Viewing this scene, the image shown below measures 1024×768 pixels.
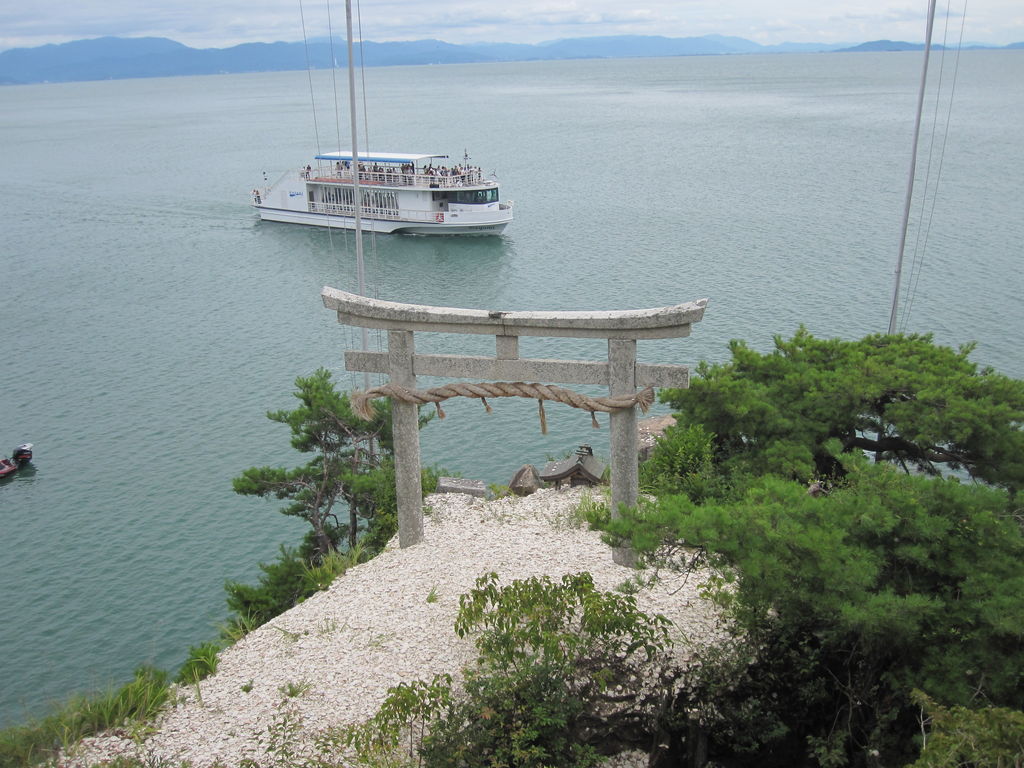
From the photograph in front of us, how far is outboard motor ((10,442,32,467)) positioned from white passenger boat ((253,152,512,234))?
21.6 meters

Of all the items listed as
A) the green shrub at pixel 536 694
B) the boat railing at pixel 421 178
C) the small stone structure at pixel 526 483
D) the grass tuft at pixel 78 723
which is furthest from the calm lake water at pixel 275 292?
the green shrub at pixel 536 694

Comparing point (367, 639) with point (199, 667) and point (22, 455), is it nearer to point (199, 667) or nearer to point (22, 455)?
point (199, 667)

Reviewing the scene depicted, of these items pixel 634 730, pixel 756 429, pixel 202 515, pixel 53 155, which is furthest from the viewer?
pixel 53 155

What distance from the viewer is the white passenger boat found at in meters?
41.4

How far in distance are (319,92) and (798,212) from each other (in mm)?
131694

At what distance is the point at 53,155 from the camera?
73.6 metres

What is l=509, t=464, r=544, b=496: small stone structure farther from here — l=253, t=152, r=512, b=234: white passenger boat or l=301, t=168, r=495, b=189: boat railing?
l=301, t=168, r=495, b=189: boat railing

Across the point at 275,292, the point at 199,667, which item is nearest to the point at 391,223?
the point at 275,292

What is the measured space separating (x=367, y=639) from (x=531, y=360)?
3.23 metres

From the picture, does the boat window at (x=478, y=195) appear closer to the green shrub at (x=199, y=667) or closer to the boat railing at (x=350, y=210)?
the boat railing at (x=350, y=210)

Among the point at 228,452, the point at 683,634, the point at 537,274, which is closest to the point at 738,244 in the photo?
the point at 537,274

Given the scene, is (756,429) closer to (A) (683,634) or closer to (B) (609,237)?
(A) (683,634)

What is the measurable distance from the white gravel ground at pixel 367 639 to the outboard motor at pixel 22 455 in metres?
12.9

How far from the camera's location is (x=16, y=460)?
65.8 feet
